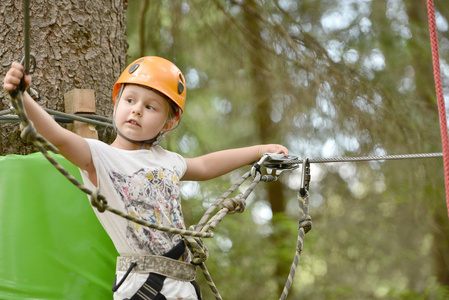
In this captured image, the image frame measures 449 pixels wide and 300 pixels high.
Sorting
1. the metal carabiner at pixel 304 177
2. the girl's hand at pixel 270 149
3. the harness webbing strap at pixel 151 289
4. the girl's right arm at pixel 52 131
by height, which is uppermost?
the girl's right arm at pixel 52 131

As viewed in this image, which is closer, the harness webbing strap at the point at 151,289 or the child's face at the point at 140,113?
the harness webbing strap at the point at 151,289

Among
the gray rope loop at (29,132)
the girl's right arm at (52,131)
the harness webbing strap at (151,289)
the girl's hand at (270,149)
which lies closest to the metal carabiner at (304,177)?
the girl's hand at (270,149)

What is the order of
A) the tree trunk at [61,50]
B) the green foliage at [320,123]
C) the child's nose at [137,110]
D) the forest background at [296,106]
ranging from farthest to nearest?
the green foliage at [320,123] < the forest background at [296,106] < the tree trunk at [61,50] < the child's nose at [137,110]

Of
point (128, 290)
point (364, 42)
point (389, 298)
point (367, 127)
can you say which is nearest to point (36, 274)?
point (128, 290)

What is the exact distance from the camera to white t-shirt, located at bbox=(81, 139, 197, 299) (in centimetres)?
166

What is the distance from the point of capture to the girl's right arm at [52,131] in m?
1.29

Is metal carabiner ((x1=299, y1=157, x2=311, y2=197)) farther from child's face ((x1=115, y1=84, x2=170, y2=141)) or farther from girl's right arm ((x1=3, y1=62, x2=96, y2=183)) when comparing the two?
girl's right arm ((x1=3, y1=62, x2=96, y2=183))

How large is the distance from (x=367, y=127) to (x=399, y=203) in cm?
175

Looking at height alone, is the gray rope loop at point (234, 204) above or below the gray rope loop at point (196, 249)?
above

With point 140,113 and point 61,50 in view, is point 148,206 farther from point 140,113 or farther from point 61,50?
point 61,50

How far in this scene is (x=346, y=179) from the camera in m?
4.64

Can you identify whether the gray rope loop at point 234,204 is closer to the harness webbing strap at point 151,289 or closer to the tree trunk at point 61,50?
the harness webbing strap at point 151,289

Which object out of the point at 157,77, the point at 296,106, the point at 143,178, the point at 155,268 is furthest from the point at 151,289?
the point at 296,106

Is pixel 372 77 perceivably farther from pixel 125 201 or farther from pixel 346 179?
pixel 125 201
